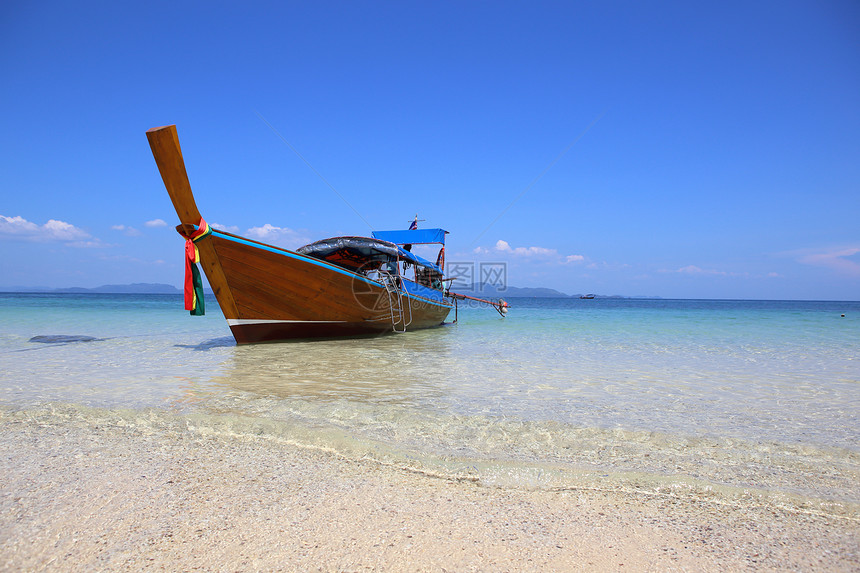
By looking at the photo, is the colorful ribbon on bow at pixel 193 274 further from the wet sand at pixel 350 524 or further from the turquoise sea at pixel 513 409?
the wet sand at pixel 350 524

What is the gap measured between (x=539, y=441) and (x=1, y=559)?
2938mm

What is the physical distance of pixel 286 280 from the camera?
29.1 ft

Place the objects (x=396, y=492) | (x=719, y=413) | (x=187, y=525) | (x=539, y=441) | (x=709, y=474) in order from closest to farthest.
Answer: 1. (x=187, y=525)
2. (x=396, y=492)
3. (x=709, y=474)
4. (x=539, y=441)
5. (x=719, y=413)

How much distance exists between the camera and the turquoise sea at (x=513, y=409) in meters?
2.64

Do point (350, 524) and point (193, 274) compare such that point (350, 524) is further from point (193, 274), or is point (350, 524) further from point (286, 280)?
point (286, 280)

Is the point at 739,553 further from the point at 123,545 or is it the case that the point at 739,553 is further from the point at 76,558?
the point at 76,558

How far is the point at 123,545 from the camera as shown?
5.61 ft

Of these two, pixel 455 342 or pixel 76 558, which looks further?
pixel 455 342

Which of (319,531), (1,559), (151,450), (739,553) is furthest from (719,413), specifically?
(1,559)

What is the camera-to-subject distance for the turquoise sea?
104 inches

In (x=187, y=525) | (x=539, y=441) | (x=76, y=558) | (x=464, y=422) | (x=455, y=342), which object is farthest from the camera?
(x=455, y=342)

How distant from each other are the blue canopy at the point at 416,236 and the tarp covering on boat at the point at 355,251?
122 inches

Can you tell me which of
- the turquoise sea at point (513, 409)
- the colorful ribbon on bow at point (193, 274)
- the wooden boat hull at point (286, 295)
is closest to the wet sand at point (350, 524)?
the turquoise sea at point (513, 409)

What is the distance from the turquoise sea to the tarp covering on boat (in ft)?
9.54
